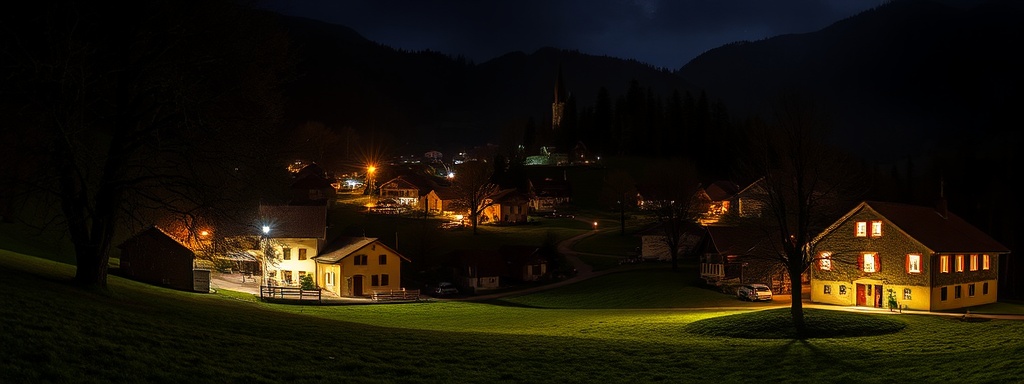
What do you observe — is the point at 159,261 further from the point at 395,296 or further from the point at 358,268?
the point at 358,268

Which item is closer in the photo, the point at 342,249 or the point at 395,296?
the point at 395,296

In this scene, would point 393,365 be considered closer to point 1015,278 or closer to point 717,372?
point 717,372

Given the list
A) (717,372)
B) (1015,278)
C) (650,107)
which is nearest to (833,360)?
(717,372)

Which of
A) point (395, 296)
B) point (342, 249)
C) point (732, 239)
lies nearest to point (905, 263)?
point (732, 239)

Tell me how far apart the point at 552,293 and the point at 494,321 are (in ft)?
65.8

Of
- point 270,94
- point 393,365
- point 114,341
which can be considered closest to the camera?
point 114,341

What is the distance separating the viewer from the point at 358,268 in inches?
2260

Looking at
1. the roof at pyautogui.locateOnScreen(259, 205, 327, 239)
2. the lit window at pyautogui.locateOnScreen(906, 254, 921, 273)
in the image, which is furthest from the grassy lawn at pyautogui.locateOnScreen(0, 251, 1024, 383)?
the roof at pyautogui.locateOnScreen(259, 205, 327, 239)

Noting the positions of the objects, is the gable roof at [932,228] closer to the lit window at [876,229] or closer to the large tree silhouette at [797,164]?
the lit window at [876,229]

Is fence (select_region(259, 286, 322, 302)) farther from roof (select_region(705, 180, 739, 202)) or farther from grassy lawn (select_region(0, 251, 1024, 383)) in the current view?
roof (select_region(705, 180, 739, 202))

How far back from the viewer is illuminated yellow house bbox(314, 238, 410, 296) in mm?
56906

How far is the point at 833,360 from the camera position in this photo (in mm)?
22812

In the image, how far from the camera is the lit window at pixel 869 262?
46531mm

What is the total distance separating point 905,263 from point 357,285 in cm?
3696
